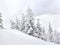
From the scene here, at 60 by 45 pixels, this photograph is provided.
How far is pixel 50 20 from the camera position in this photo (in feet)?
7.97

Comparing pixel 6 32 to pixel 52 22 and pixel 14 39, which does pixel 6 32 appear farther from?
pixel 52 22

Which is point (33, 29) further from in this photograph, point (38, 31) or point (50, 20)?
point (50, 20)

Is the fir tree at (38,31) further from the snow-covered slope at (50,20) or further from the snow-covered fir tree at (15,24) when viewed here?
the snow-covered fir tree at (15,24)

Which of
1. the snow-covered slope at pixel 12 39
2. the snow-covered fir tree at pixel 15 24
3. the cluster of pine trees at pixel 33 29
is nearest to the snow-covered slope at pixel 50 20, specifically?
the cluster of pine trees at pixel 33 29

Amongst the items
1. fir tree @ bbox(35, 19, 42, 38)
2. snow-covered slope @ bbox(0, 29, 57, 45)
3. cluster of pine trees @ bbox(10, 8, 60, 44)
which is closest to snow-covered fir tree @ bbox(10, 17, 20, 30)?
cluster of pine trees @ bbox(10, 8, 60, 44)

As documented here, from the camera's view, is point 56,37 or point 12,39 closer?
point 12,39

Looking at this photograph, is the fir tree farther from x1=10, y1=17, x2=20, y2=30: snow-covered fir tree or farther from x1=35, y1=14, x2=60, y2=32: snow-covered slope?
x1=10, y1=17, x2=20, y2=30: snow-covered fir tree

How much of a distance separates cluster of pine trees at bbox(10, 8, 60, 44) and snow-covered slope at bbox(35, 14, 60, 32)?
79mm

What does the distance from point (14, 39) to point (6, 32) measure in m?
0.21

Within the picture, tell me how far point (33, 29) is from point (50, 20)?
438mm

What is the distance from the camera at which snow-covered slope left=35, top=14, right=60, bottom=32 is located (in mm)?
2377

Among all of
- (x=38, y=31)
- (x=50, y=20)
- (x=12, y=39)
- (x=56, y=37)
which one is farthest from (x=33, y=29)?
(x=12, y=39)

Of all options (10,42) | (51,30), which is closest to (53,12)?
(51,30)

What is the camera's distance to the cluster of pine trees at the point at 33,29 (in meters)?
2.22
